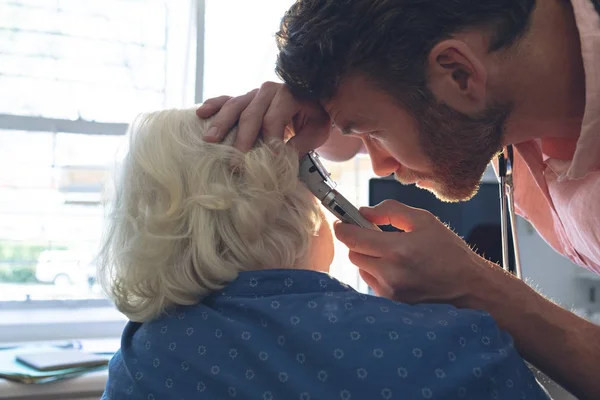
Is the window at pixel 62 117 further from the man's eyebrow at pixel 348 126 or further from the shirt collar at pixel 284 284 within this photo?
the shirt collar at pixel 284 284

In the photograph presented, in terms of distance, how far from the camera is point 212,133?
0.90 meters

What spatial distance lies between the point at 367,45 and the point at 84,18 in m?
1.54

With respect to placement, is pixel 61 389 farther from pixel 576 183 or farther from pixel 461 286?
pixel 576 183

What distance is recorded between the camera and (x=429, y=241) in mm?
935

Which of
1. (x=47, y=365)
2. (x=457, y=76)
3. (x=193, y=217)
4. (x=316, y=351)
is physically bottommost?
(x=47, y=365)

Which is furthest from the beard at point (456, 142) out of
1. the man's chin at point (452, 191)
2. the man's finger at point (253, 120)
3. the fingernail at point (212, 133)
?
the fingernail at point (212, 133)

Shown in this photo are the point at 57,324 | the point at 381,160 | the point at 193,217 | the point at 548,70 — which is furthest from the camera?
the point at 57,324

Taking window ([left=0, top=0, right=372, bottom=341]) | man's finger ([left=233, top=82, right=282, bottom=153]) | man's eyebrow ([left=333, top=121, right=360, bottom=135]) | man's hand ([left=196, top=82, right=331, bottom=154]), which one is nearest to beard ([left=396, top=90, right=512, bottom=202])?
man's eyebrow ([left=333, top=121, right=360, bottom=135])

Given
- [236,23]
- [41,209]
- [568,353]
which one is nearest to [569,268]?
[236,23]

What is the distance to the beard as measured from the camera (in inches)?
45.6

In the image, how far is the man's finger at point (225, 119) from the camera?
2.96 feet

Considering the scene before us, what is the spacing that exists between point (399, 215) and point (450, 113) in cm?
30

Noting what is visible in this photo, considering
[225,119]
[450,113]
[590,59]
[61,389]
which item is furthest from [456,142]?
[61,389]

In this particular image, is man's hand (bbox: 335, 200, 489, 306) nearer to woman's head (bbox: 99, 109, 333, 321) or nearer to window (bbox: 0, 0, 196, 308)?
woman's head (bbox: 99, 109, 333, 321)
